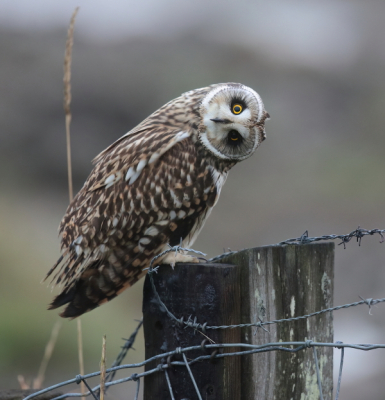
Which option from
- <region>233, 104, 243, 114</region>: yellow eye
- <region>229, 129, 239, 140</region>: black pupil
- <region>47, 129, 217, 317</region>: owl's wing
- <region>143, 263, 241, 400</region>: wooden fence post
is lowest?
<region>143, 263, 241, 400</region>: wooden fence post

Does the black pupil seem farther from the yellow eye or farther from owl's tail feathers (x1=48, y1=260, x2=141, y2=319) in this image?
owl's tail feathers (x1=48, y1=260, x2=141, y2=319)

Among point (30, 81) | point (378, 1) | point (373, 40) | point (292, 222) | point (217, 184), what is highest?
point (378, 1)

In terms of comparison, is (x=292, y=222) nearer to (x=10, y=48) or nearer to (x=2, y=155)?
(x=2, y=155)

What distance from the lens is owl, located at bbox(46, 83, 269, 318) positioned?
3498 millimetres

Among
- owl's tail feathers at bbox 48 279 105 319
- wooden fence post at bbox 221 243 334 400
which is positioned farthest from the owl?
wooden fence post at bbox 221 243 334 400

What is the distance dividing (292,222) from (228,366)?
10.3 meters

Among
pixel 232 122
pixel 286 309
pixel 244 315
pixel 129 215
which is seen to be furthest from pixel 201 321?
pixel 232 122

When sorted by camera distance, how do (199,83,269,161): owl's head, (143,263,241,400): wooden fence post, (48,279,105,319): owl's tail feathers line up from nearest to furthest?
(143,263,241,400): wooden fence post, (48,279,105,319): owl's tail feathers, (199,83,269,161): owl's head

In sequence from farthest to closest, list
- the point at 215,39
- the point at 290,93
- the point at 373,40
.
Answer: the point at 373,40
the point at 215,39
the point at 290,93

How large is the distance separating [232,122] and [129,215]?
0.84 meters

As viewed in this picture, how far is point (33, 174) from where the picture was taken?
44.0 ft

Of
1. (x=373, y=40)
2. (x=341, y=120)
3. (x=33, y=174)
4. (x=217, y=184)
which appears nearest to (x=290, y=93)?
(x=341, y=120)

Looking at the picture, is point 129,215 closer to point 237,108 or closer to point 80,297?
point 80,297

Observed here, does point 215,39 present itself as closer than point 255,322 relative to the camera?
No
